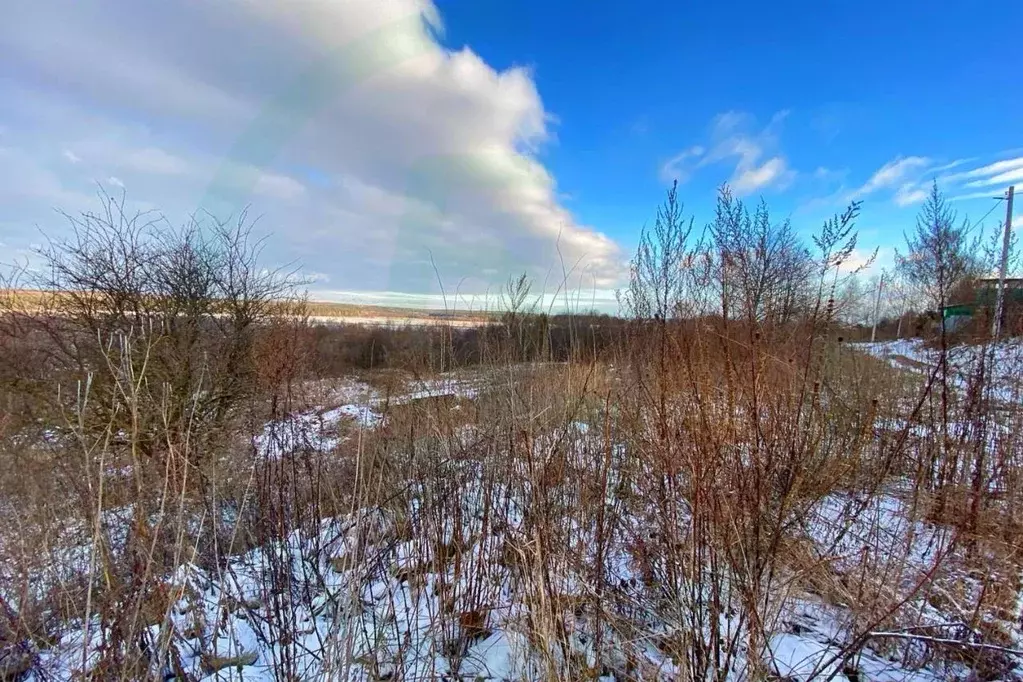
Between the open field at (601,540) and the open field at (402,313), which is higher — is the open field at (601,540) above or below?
below

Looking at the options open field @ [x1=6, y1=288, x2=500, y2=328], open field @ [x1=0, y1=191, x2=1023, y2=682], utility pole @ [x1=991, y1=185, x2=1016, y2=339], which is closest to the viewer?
open field @ [x1=0, y1=191, x2=1023, y2=682]

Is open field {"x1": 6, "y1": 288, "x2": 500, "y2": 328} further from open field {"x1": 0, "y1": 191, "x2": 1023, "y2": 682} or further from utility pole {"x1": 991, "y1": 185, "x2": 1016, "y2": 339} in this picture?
utility pole {"x1": 991, "y1": 185, "x2": 1016, "y2": 339}

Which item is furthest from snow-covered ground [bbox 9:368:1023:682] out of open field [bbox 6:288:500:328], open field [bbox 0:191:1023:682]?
open field [bbox 6:288:500:328]

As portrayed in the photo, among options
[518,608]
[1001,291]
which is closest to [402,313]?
[518,608]

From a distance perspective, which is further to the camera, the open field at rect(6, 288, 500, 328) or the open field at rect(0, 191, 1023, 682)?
the open field at rect(6, 288, 500, 328)

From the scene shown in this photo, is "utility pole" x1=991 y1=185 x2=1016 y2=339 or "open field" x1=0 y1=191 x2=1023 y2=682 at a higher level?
"utility pole" x1=991 y1=185 x2=1016 y2=339

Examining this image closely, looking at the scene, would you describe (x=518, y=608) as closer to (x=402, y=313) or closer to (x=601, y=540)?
(x=601, y=540)

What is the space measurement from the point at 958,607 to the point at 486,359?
119 inches

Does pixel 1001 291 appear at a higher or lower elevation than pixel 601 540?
higher

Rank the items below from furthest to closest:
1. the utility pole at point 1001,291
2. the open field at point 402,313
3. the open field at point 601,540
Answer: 1. the open field at point 402,313
2. the utility pole at point 1001,291
3. the open field at point 601,540

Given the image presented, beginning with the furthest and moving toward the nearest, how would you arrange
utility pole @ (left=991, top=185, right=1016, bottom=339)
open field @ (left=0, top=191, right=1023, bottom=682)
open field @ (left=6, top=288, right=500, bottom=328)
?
open field @ (left=6, top=288, right=500, bottom=328), utility pole @ (left=991, top=185, right=1016, bottom=339), open field @ (left=0, top=191, right=1023, bottom=682)

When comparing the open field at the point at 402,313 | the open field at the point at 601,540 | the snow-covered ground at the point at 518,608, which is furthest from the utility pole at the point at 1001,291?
the open field at the point at 402,313

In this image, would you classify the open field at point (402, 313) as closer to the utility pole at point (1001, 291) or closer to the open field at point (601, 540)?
the open field at point (601, 540)

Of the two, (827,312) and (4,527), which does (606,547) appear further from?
(4,527)
